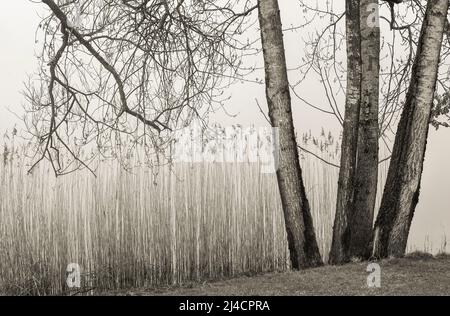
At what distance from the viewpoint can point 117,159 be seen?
13.3 ft

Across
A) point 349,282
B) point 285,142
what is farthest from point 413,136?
point 349,282

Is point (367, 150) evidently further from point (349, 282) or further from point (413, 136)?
point (349, 282)

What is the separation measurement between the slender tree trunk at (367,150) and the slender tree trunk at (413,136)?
0.12m

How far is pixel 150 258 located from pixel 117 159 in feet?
2.24

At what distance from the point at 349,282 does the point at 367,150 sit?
2.70 feet

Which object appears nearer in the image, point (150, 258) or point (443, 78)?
point (150, 258)

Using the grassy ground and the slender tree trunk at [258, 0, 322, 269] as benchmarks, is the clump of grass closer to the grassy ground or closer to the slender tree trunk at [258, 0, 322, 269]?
the grassy ground

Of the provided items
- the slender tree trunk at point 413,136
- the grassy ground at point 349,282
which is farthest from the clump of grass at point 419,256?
the slender tree trunk at point 413,136

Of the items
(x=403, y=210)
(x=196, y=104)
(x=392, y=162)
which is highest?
(x=196, y=104)

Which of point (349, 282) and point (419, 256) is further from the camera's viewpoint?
point (419, 256)

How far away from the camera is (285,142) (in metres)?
3.47

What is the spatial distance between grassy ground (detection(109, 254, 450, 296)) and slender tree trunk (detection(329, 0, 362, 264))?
0.21 meters
